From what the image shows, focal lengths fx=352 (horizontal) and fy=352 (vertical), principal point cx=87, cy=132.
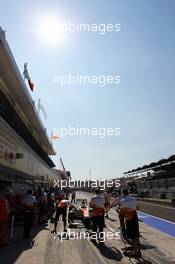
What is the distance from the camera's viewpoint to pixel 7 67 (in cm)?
1961

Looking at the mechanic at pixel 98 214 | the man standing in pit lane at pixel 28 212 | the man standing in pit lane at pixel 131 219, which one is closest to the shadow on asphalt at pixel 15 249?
the man standing in pit lane at pixel 28 212

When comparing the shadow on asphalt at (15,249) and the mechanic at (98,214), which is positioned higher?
the mechanic at (98,214)

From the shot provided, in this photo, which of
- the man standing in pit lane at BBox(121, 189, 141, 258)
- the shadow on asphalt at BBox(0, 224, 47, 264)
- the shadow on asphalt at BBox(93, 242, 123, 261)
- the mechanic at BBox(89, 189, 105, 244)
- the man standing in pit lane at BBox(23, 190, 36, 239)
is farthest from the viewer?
the man standing in pit lane at BBox(23, 190, 36, 239)

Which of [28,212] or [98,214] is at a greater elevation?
[28,212]

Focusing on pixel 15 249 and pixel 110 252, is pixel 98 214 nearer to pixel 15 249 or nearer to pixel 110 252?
pixel 110 252

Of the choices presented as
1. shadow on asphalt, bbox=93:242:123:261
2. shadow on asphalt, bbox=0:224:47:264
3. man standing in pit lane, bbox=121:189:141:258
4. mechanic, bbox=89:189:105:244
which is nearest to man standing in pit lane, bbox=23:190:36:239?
shadow on asphalt, bbox=0:224:47:264

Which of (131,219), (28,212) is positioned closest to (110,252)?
(131,219)

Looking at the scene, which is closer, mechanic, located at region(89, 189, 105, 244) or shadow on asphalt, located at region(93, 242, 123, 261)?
shadow on asphalt, located at region(93, 242, 123, 261)

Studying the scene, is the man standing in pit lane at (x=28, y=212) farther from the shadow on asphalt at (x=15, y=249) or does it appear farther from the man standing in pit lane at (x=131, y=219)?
the man standing in pit lane at (x=131, y=219)

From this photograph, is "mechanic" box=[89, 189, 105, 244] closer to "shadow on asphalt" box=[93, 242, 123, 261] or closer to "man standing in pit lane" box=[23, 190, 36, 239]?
"shadow on asphalt" box=[93, 242, 123, 261]

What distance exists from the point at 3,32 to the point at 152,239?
11.0 meters

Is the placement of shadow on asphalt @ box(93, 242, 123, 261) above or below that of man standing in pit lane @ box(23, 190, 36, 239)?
below

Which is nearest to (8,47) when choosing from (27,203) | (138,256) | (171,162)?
(27,203)

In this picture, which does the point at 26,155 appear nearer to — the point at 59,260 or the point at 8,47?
the point at 8,47
